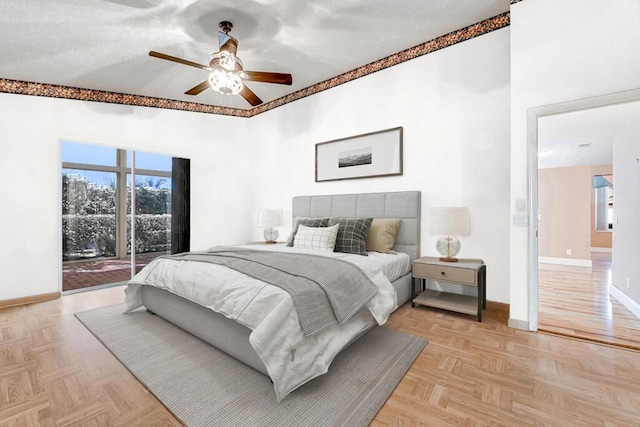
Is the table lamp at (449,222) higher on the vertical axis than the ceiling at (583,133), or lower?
lower

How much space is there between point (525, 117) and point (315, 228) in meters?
2.34

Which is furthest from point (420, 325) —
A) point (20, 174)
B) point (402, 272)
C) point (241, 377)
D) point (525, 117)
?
point (20, 174)

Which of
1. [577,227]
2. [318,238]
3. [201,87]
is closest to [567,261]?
[577,227]

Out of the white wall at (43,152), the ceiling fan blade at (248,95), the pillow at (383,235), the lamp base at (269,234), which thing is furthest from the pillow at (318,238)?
the white wall at (43,152)

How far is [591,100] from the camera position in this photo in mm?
2303

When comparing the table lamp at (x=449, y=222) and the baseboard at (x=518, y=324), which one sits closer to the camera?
the baseboard at (x=518, y=324)

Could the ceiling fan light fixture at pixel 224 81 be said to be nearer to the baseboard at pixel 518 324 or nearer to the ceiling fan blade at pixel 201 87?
the ceiling fan blade at pixel 201 87

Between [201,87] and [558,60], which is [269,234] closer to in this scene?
[201,87]

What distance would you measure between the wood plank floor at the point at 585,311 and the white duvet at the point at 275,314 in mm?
1685

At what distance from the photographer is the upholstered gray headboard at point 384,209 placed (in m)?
3.48

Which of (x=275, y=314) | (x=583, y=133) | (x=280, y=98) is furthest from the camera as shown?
(x=280, y=98)

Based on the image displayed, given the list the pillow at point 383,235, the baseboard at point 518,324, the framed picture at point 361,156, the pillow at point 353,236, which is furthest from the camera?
the framed picture at point 361,156

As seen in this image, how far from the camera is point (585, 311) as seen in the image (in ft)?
9.89

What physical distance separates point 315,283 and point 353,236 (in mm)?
1464
